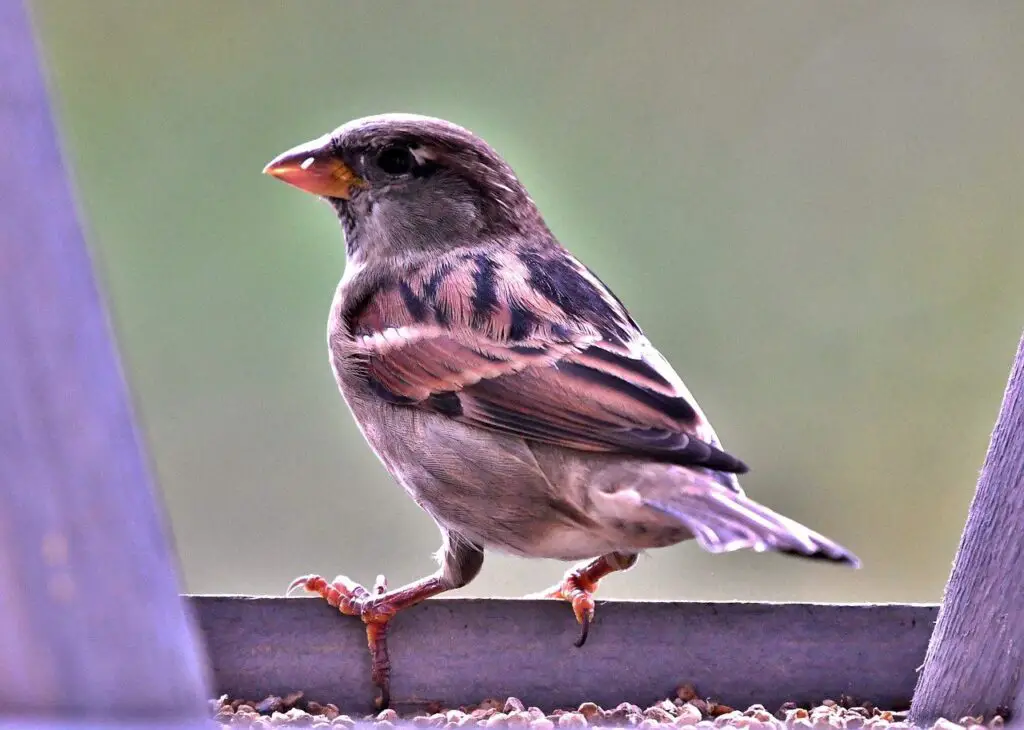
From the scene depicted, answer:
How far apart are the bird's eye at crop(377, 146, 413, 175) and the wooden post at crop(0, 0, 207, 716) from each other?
1547mm

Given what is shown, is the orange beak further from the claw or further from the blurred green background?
the blurred green background

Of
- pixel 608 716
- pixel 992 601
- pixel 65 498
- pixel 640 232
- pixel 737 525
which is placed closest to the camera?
pixel 65 498

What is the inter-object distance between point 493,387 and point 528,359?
0.25 ft

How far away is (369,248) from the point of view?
2.70m

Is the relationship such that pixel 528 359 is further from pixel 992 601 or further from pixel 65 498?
pixel 65 498

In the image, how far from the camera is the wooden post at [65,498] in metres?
1.09

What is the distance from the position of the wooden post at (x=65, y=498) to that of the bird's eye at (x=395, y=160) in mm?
1547

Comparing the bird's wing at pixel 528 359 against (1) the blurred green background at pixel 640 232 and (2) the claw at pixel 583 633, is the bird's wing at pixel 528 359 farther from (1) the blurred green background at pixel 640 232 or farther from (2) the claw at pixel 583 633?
(1) the blurred green background at pixel 640 232

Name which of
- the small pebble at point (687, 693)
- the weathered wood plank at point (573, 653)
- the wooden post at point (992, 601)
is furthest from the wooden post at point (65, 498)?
the wooden post at point (992, 601)

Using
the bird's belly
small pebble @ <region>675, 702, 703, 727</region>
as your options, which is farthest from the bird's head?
small pebble @ <region>675, 702, 703, 727</region>

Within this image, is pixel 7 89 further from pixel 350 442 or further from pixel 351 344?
pixel 350 442

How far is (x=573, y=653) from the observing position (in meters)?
2.25

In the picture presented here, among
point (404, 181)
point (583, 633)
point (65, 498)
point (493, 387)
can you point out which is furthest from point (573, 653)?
point (65, 498)

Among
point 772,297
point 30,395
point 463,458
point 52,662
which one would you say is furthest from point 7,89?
point 772,297
